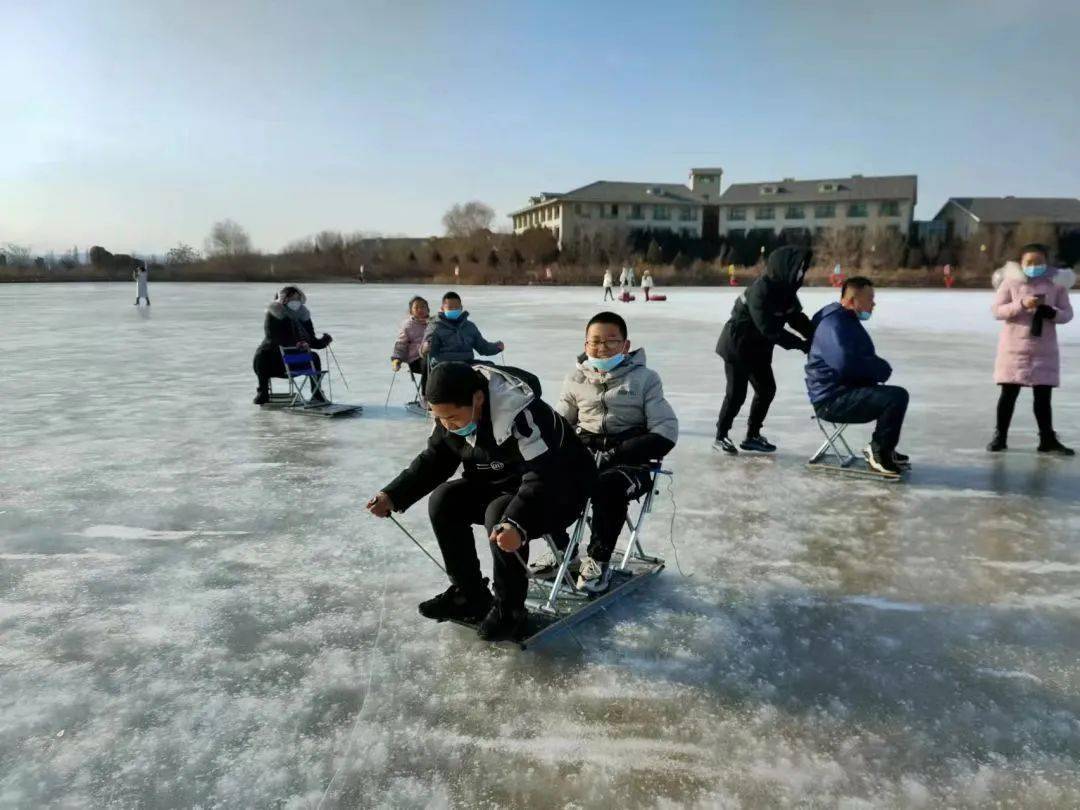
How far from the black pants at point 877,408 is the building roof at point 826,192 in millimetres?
74814

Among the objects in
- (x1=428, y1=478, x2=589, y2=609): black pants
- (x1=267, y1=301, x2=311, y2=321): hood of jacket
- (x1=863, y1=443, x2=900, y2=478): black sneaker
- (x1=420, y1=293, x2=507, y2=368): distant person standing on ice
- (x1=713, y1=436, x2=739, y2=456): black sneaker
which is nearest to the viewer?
(x1=428, y1=478, x2=589, y2=609): black pants

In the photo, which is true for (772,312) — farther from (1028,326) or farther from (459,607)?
(459,607)

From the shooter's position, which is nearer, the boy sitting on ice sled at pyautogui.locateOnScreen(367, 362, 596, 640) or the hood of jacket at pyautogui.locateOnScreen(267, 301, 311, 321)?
the boy sitting on ice sled at pyautogui.locateOnScreen(367, 362, 596, 640)

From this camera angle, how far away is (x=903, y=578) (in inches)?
140

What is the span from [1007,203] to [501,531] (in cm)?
8359

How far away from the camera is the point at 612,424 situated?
11.3 ft

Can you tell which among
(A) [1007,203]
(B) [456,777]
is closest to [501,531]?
(B) [456,777]

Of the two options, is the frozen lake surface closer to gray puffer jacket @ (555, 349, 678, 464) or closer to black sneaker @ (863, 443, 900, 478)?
black sneaker @ (863, 443, 900, 478)

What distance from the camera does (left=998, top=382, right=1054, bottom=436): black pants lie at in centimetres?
577

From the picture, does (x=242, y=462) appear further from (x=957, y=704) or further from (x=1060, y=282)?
(x=1060, y=282)

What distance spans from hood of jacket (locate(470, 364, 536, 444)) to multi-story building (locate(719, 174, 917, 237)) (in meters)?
73.4

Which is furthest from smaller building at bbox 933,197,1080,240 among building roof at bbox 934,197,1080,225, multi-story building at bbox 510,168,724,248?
multi-story building at bbox 510,168,724,248

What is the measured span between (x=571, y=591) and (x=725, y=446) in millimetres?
3038

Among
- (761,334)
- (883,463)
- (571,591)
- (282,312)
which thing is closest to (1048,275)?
(883,463)
